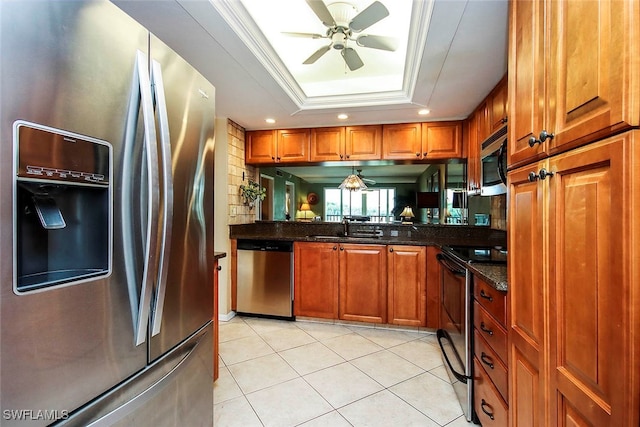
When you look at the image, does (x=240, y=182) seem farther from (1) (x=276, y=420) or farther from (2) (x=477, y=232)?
(2) (x=477, y=232)

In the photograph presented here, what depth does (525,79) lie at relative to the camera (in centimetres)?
106

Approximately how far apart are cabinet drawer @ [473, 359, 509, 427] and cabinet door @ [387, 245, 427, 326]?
4.18 ft

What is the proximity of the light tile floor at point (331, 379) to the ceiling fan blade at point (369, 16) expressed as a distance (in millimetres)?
2327

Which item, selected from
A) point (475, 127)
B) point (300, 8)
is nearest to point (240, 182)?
point (300, 8)

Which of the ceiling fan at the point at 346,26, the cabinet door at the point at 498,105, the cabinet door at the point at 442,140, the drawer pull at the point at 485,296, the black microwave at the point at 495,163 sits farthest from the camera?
the cabinet door at the point at 442,140

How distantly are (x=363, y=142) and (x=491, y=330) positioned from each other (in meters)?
2.42

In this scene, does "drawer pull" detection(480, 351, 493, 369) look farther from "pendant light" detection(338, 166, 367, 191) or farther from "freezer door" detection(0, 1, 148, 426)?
"pendant light" detection(338, 166, 367, 191)

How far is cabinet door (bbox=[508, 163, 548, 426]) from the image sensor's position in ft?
3.09

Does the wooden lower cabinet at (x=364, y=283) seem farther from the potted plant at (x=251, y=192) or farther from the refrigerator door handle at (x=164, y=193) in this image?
the refrigerator door handle at (x=164, y=193)

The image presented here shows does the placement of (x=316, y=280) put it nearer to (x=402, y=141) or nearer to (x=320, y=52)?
(x=402, y=141)

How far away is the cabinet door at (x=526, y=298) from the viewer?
0.94m

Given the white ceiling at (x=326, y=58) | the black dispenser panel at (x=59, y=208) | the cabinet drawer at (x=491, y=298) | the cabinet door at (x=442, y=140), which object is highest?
the white ceiling at (x=326, y=58)

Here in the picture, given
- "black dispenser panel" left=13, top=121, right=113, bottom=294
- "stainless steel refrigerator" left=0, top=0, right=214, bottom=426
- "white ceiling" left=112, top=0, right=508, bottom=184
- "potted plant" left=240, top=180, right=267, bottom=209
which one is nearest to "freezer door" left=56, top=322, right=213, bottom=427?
"stainless steel refrigerator" left=0, top=0, right=214, bottom=426

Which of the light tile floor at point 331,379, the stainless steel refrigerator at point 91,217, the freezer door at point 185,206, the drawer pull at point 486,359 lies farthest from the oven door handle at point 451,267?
the stainless steel refrigerator at point 91,217
